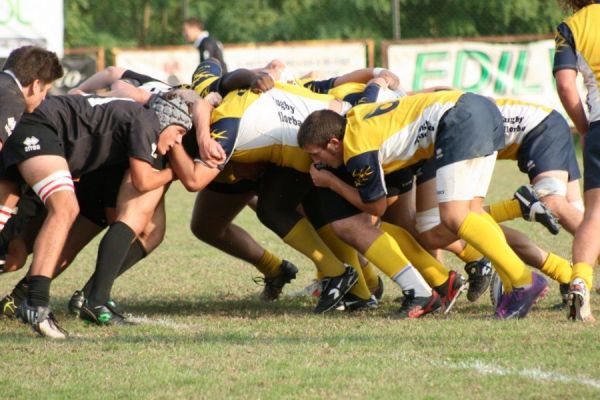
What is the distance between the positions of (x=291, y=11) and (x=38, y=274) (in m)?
20.0

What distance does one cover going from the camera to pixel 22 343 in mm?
5512

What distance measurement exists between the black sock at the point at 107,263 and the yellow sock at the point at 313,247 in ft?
3.69

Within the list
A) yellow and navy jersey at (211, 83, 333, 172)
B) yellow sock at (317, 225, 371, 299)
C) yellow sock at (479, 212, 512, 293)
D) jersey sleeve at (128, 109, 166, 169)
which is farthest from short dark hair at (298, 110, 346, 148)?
yellow sock at (317, 225, 371, 299)

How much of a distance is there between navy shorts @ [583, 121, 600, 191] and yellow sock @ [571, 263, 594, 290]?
1.37 feet

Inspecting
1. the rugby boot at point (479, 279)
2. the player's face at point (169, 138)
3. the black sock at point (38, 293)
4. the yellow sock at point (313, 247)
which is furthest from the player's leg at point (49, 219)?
the rugby boot at point (479, 279)

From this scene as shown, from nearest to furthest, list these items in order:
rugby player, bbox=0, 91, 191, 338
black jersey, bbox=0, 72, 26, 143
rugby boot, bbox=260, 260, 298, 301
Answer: rugby player, bbox=0, 91, 191, 338 < black jersey, bbox=0, 72, 26, 143 < rugby boot, bbox=260, 260, 298, 301

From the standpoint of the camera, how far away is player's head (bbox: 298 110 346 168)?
5934mm

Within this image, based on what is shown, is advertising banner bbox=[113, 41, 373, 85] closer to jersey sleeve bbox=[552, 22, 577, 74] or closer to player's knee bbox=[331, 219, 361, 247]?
player's knee bbox=[331, 219, 361, 247]

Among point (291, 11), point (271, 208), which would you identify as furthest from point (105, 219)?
point (291, 11)

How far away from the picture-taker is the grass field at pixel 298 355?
4348 millimetres

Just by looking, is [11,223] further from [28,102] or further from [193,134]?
[193,134]

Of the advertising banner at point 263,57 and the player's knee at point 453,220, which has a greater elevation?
the advertising banner at point 263,57

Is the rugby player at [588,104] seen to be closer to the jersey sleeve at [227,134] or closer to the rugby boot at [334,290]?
the rugby boot at [334,290]

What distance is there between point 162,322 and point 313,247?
1.06 meters
